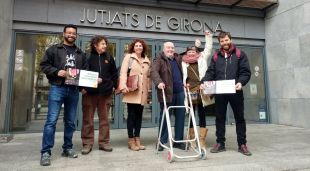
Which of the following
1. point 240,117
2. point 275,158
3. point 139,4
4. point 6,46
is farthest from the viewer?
point 139,4

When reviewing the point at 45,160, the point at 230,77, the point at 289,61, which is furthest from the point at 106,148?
the point at 289,61

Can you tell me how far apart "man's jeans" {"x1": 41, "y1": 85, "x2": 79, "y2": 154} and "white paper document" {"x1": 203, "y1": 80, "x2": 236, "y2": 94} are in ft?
7.13

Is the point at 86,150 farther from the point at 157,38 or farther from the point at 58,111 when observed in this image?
the point at 157,38

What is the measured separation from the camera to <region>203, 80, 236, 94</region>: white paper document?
4.26m

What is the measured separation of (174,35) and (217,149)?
4.91 meters

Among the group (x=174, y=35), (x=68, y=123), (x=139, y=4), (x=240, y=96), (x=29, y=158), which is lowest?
(x=29, y=158)

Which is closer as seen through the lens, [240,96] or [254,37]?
[240,96]

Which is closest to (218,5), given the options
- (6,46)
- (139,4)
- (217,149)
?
(139,4)

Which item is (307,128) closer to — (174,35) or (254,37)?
(254,37)

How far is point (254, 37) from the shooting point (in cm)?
931

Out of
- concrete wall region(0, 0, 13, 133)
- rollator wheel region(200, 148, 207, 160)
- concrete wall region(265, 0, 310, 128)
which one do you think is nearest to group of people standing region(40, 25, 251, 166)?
rollator wheel region(200, 148, 207, 160)

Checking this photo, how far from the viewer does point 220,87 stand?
436 cm

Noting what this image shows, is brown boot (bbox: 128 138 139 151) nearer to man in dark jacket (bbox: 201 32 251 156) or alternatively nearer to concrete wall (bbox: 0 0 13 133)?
man in dark jacket (bbox: 201 32 251 156)

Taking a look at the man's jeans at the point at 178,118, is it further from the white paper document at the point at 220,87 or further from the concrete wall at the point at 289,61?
the concrete wall at the point at 289,61
